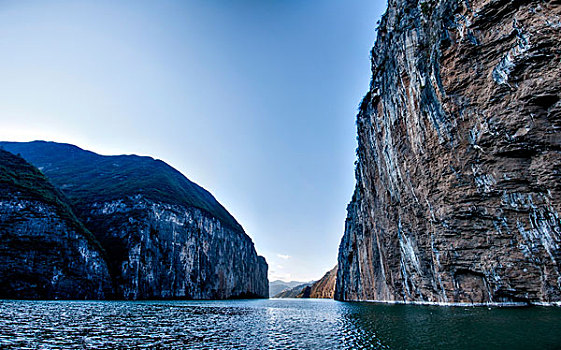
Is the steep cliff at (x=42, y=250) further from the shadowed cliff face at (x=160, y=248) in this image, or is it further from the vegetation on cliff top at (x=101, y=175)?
the vegetation on cliff top at (x=101, y=175)

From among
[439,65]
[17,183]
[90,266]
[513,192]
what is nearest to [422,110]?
[439,65]

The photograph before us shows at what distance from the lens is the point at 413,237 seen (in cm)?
4378

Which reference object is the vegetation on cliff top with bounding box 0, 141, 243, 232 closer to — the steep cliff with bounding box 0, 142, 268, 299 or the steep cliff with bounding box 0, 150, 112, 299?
the steep cliff with bounding box 0, 142, 268, 299

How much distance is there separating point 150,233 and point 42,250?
93.5 ft


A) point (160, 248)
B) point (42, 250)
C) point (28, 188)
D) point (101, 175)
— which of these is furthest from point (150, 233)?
point (101, 175)

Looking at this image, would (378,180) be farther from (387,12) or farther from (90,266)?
(90,266)

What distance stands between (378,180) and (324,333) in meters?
38.0

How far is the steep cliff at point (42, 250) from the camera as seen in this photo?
54444 mm

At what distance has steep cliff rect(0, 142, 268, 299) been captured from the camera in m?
80.1

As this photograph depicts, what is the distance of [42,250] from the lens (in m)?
59.1

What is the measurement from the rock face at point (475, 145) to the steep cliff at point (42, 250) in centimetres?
6224

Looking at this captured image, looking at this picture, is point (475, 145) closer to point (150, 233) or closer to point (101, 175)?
point (150, 233)

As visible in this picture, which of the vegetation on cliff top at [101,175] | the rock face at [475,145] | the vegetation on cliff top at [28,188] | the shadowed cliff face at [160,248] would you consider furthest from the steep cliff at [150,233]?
the rock face at [475,145]

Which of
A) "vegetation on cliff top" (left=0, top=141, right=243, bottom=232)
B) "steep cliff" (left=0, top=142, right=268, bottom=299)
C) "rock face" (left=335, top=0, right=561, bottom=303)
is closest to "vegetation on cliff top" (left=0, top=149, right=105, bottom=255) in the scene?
"steep cliff" (left=0, top=142, right=268, bottom=299)
